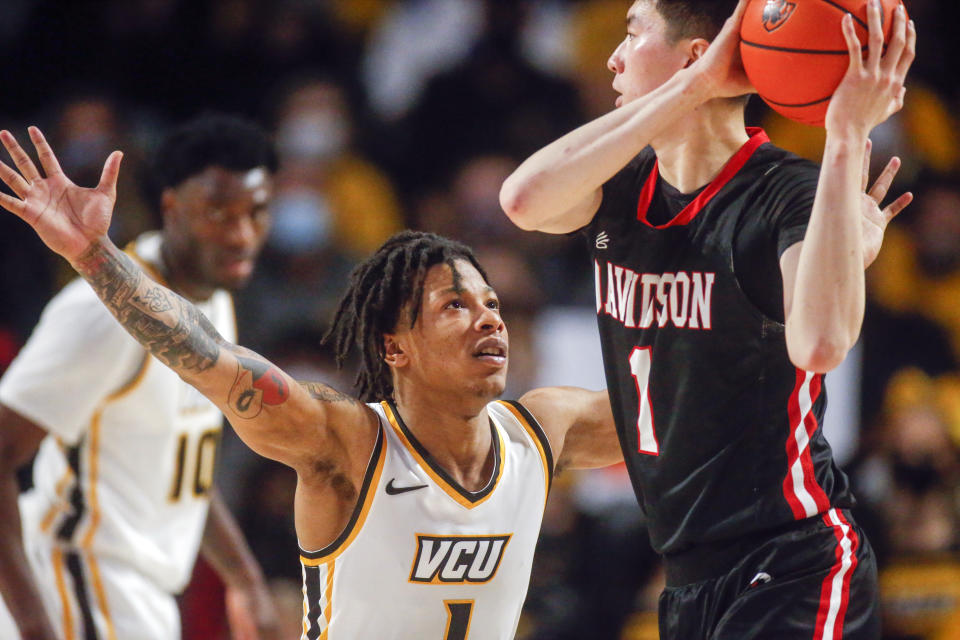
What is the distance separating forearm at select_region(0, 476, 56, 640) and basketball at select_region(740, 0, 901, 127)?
281 centimetres

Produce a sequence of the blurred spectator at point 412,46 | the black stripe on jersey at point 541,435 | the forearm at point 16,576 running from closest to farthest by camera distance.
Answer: the black stripe on jersey at point 541,435
the forearm at point 16,576
the blurred spectator at point 412,46

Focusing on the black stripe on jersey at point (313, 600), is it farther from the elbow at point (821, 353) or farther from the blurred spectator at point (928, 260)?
the blurred spectator at point (928, 260)

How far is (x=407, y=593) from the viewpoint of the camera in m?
3.56

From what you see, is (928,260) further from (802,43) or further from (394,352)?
(802,43)

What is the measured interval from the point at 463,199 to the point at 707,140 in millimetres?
5299

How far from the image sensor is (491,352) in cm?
370

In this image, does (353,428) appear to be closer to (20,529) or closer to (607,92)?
(20,529)

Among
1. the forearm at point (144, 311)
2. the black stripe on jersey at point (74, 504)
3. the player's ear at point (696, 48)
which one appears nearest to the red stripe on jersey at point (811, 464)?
the player's ear at point (696, 48)

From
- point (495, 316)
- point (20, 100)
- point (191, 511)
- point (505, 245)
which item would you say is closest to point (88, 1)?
point (20, 100)

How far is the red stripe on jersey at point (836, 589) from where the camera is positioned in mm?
3041

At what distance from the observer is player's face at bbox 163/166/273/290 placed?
496cm

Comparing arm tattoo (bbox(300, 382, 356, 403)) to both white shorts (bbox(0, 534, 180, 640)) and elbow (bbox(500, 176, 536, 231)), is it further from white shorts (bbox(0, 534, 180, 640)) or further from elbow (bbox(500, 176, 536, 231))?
white shorts (bbox(0, 534, 180, 640))

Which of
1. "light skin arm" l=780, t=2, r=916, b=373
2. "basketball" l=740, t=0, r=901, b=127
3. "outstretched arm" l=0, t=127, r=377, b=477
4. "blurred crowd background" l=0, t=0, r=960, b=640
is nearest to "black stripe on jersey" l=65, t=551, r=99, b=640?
"blurred crowd background" l=0, t=0, r=960, b=640

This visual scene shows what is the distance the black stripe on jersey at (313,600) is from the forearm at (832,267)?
1.54 metres
